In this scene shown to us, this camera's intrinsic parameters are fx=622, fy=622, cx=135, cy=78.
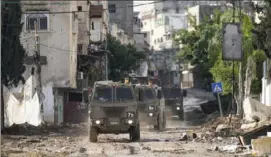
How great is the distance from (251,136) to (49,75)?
29708mm

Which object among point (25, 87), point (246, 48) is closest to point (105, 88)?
point (25, 87)

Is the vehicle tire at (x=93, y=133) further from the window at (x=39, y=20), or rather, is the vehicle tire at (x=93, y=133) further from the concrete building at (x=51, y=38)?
the window at (x=39, y=20)

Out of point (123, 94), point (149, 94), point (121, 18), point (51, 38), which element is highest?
point (121, 18)

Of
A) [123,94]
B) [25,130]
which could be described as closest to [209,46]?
[25,130]

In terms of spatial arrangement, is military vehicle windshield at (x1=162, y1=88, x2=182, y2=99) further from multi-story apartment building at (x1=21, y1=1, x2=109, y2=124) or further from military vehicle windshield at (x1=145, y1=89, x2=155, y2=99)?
military vehicle windshield at (x1=145, y1=89, x2=155, y2=99)

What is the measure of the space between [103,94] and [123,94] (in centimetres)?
84

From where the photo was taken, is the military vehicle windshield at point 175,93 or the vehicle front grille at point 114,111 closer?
the vehicle front grille at point 114,111

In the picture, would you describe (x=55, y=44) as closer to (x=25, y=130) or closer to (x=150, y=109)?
(x=25, y=130)

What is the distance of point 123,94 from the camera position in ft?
85.9

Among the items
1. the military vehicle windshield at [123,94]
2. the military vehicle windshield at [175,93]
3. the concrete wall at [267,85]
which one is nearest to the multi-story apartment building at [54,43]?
the military vehicle windshield at [175,93]

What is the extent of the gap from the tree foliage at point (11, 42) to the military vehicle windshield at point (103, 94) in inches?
352

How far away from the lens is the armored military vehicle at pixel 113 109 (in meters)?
25.9

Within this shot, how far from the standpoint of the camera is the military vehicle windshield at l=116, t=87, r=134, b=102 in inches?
1027

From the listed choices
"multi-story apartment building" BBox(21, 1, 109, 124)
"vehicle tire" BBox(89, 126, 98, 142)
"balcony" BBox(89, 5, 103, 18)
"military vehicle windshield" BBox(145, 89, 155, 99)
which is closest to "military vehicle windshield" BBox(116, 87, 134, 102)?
"vehicle tire" BBox(89, 126, 98, 142)
